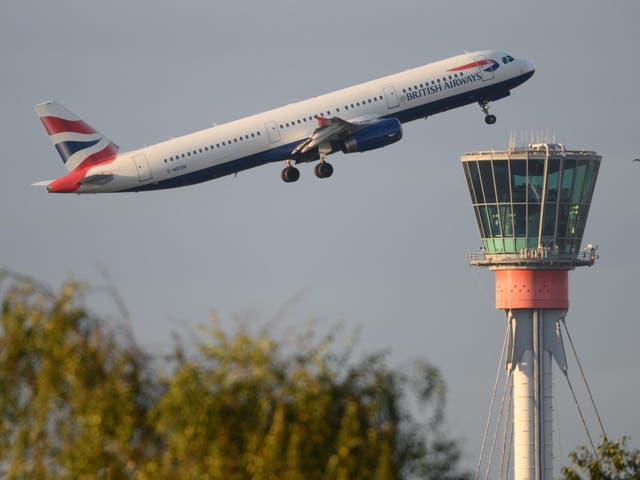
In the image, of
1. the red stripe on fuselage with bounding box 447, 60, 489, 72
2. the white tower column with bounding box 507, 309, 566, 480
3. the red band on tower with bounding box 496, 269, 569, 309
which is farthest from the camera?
the red band on tower with bounding box 496, 269, 569, 309

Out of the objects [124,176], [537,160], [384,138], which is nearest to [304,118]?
[384,138]

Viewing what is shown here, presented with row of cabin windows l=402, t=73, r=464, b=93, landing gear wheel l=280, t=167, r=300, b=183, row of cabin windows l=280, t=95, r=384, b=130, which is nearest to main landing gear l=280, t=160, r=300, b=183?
landing gear wheel l=280, t=167, r=300, b=183

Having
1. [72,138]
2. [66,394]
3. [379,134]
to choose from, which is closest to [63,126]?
[72,138]

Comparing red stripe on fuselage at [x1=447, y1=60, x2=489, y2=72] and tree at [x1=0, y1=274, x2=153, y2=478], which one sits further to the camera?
red stripe on fuselage at [x1=447, y1=60, x2=489, y2=72]

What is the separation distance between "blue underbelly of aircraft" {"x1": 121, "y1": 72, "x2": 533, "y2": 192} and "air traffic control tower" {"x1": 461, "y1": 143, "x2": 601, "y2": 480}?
5266cm

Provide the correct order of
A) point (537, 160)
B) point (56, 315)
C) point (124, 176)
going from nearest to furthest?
1. point (56, 315)
2. point (124, 176)
3. point (537, 160)

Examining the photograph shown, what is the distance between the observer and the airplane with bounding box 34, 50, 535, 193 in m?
117

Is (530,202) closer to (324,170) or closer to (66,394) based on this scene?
(324,170)

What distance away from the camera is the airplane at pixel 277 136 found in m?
117

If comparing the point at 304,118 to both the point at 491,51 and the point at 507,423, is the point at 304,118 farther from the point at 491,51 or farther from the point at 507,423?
the point at 507,423

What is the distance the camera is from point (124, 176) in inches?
4599

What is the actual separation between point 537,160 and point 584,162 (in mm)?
5905


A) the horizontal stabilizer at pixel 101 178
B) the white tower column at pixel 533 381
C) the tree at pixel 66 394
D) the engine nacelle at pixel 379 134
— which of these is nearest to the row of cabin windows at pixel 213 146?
the horizontal stabilizer at pixel 101 178

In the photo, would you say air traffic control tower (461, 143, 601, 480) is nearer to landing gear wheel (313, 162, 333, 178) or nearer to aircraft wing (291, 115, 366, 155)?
landing gear wheel (313, 162, 333, 178)
